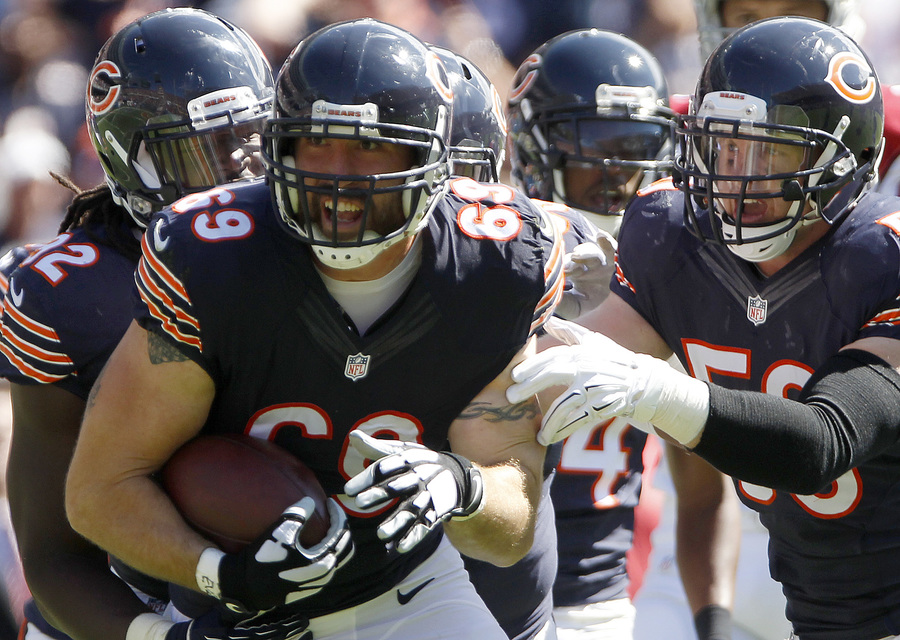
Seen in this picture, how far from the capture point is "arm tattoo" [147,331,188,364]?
1910 mm

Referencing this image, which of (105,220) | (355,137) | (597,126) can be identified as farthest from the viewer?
(597,126)

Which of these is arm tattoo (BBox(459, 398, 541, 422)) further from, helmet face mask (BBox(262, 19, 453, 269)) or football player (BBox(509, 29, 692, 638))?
football player (BBox(509, 29, 692, 638))

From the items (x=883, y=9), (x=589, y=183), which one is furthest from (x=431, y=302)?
(x=883, y=9)

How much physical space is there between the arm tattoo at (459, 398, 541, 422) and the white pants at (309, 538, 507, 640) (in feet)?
1.19

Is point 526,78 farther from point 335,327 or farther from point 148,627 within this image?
point 148,627

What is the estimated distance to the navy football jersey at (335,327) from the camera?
1.95m

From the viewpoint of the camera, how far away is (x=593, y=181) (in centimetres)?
351

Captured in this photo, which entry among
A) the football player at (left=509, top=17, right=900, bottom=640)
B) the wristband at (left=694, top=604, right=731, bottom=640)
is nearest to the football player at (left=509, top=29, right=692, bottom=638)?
the wristband at (left=694, top=604, right=731, bottom=640)

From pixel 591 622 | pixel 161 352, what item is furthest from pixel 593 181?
pixel 161 352

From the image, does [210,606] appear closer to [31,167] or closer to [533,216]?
[533,216]

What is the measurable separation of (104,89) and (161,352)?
1048 mm

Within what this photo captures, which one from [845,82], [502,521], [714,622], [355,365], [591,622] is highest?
[845,82]

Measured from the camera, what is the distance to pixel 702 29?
13.3 feet

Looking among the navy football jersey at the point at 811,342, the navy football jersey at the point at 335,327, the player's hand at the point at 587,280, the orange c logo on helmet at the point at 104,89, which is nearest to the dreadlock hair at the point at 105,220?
the orange c logo on helmet at the point at 104,89
